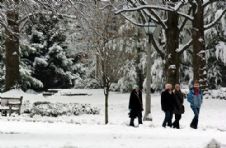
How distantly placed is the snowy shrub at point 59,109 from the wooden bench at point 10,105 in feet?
Answer: 2.36

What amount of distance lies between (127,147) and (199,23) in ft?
50.4

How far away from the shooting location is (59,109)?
2683 centimetres

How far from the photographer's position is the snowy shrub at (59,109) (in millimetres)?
26391

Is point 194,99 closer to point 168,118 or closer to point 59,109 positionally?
point 168,118

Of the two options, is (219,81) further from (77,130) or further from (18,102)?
(77,130)

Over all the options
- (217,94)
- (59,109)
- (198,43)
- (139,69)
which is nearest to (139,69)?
(139,69)

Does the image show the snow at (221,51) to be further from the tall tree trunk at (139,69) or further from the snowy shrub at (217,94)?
the tall tree trunk at (139,69)

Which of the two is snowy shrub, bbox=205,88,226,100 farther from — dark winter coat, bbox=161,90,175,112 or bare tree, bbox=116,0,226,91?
dark winter coat, bbox=161,90,175,112

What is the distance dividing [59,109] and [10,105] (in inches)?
95.6

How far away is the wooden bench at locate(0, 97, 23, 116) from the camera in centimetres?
2558

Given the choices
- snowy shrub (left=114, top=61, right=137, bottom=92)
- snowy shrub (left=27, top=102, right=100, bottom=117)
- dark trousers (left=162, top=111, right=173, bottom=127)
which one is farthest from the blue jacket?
snowy shrub (left=114, top=61, right=137, bottom=92)

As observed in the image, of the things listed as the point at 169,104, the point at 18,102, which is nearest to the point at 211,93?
the point at 18,102

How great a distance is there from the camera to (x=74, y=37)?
148 feet

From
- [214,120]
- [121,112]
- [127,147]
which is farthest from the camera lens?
[121,112]
